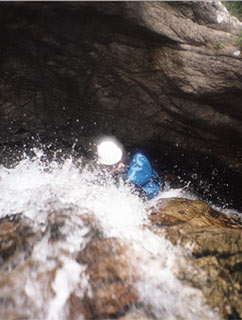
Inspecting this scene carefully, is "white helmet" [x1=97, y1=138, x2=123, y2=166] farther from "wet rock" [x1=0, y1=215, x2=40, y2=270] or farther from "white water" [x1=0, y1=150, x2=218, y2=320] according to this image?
"wet rock" [x1=0, y1=215, x2=40, y2=270]

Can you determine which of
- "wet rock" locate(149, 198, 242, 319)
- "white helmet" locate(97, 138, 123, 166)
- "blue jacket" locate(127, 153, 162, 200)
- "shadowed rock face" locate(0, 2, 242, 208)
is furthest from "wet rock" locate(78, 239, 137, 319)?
"shadowed rock face" locate(0, 2, 242, 208)

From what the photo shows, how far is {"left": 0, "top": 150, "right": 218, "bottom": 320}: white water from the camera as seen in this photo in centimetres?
218

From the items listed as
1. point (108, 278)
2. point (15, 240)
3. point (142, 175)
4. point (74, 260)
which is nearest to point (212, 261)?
point (108, 278)

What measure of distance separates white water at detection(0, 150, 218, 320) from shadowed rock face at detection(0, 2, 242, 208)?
1614 millimetres

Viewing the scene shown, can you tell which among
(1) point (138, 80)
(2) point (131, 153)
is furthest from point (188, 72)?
(2) point (131, 153)

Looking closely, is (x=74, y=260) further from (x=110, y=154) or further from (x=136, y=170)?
(x=110, y=154)

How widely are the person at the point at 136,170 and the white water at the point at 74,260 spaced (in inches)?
13.6

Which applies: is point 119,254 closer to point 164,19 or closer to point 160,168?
point 160,168

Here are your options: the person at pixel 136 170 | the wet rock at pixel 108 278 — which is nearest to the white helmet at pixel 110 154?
the person at pixel 136 170

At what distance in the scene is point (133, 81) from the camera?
13.2 ft

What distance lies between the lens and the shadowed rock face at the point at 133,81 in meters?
3.44

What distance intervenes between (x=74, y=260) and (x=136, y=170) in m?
1.96

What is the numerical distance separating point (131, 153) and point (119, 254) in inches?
113

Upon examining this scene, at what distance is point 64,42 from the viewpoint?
3.65 meters
